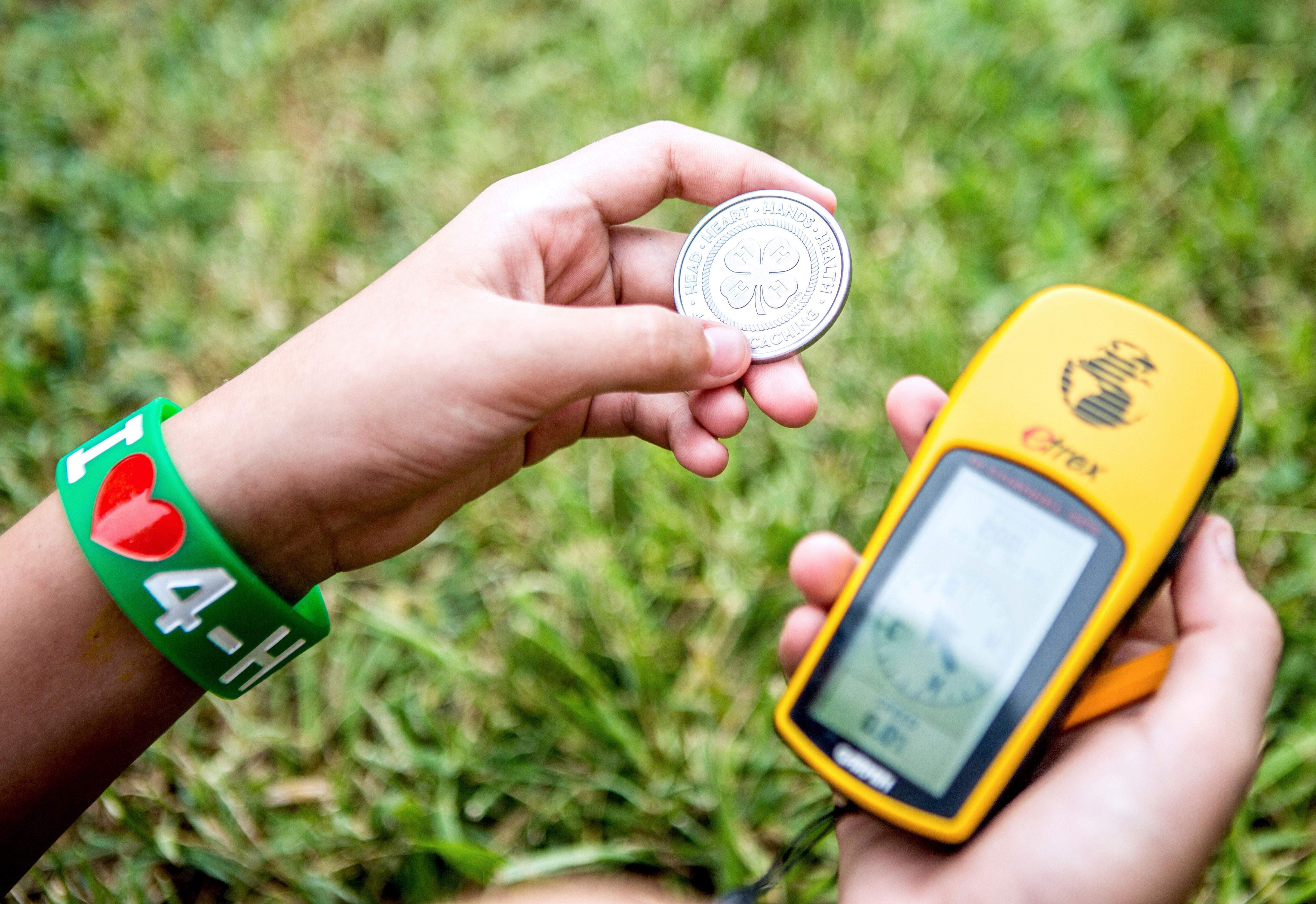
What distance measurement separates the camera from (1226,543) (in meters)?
1.61

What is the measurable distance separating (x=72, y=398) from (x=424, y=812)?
71.3 inches

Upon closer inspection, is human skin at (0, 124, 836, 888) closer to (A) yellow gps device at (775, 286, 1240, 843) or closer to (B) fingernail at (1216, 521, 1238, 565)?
(A) yellow gps device at (775, 286, 1240, 843)

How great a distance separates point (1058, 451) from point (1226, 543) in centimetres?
32

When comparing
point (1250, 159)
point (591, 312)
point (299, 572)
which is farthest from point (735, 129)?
point (299, 572)

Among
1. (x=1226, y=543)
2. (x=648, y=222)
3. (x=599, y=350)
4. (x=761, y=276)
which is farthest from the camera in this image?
(x=648, y=222)

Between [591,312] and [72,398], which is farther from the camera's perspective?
[72,398]

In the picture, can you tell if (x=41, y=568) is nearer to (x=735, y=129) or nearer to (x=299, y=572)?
(x=299, y=572)

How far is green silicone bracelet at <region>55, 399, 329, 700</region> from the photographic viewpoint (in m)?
1.62

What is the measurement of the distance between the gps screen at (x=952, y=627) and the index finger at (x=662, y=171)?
75 cm

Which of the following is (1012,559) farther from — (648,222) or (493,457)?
(648,222)

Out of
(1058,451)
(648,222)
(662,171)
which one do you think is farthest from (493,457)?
(648,222)

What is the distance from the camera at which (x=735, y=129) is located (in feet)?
10.5

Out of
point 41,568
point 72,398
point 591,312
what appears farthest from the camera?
point 72,398

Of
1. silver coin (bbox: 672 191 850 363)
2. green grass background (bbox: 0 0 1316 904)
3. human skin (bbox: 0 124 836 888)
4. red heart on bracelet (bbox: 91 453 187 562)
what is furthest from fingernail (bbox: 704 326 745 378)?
red heart on bracelet (bbox: 91 453 187 562)
